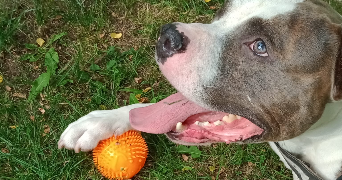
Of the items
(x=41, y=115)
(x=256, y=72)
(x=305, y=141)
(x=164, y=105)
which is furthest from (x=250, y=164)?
(x=41, y=115)

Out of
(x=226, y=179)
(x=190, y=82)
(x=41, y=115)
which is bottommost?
(x=226, y=179)

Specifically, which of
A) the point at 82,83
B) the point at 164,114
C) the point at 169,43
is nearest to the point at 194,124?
the point at 164,114

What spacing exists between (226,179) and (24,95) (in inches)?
87.3

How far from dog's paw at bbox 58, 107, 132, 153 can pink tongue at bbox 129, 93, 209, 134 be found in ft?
0.67

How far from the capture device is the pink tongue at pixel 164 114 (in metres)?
3.13

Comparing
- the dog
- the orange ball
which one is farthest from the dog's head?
the orange ball

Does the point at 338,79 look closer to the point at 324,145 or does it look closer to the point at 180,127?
the point at 324,145

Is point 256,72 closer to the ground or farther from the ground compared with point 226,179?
farther from the ground

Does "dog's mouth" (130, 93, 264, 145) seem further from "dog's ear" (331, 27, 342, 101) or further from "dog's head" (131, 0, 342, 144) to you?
"dog's ear" (331, 27, 342, 101)

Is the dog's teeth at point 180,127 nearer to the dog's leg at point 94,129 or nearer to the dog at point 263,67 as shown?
the dog at point 263,67

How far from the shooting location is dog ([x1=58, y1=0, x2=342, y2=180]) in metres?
2.68

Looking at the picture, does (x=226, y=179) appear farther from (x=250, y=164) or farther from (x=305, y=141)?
(x=305, y=141)

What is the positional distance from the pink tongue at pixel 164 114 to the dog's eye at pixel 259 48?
0.60 m

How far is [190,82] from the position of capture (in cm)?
276
